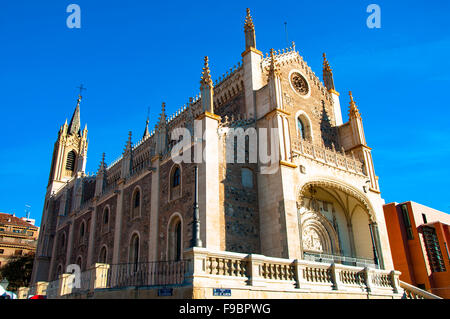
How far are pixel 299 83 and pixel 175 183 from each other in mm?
12071

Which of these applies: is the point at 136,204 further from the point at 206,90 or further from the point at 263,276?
the point at 263,276

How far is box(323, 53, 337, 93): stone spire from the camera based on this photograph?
101 ft

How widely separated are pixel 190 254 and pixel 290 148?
1156 cm

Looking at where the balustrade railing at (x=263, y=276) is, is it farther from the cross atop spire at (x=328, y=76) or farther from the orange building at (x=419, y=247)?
the cross atop spire at (x=328, y=76)

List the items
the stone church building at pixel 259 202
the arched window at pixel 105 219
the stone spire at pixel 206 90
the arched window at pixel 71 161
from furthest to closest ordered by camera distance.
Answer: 1. the arched window at pixel 71 161
2. the arched window at pixel 105 219
3. the stone spire at pixel 206 90
4. the stone church building at pixel 259 202

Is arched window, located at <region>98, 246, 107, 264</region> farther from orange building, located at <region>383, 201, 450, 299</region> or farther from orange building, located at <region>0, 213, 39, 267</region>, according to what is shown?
orange building, located at <region>0, 213, 39, 267</region>

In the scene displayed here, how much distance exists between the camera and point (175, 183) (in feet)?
73.0

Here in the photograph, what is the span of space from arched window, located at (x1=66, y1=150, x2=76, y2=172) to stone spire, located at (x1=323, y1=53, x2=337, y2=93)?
32.1m

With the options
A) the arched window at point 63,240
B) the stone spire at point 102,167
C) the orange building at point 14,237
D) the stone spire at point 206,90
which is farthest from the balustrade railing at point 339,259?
the orange building at point 14,237

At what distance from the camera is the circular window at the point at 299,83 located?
2722 cm

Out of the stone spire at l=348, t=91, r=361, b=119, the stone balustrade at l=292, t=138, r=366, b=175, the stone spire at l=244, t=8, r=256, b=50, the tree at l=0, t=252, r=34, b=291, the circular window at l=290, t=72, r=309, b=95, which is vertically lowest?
the tree at l=0, t=252, r=34, b=291

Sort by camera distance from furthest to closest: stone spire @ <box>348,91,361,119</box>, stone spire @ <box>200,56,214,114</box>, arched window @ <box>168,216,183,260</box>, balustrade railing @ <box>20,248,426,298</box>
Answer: stone spire @ <box>348,91,361,119</box> < stone spire @ <box>200,56,214,114</box> < arched window @ <box>168,216,183,260</box> < balustrade railing @ <box>20,248,426,298</box>

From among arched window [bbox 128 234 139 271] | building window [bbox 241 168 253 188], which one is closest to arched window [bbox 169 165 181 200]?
building window [bbox 241 168 253 188]
